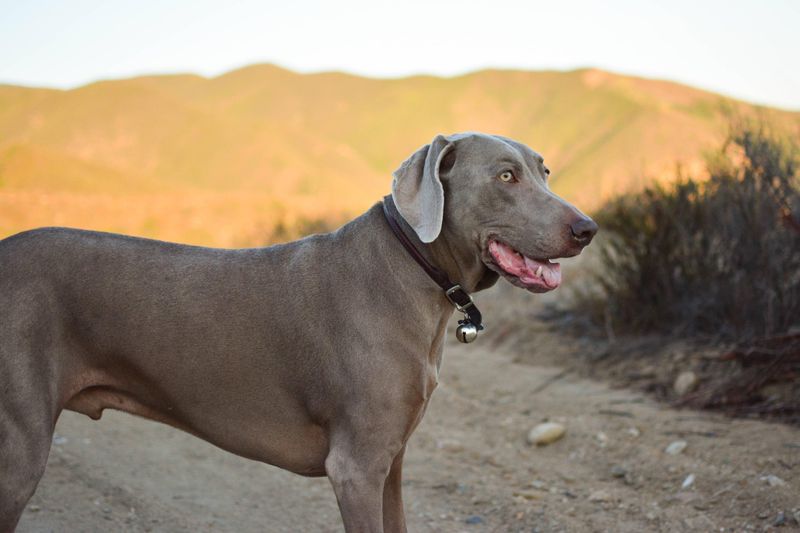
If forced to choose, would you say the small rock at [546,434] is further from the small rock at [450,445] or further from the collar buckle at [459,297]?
the collar buckle at [459,297]

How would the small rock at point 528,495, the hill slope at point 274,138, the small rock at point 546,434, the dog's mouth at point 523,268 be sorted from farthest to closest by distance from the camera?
the hill slope at point 274,138 → the small rock at point 546,434 → the small rock at point 528,495 → the dog's mouth at point 523,268

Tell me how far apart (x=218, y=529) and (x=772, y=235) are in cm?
483

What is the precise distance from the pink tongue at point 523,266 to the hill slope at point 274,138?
16992mm

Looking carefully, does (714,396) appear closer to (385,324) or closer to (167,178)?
(385,324)

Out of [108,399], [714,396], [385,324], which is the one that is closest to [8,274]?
[108,399]

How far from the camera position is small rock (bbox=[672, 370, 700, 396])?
6.68 m

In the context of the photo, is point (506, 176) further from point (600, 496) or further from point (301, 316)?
point (600, 496)

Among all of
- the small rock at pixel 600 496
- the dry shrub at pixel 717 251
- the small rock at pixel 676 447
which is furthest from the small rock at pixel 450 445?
the dry shrub at pixel 717 251

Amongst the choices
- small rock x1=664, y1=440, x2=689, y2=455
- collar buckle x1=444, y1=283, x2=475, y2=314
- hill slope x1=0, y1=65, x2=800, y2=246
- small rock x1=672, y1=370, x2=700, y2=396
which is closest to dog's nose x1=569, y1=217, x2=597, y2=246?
collar buckle x1=444, y1=283, x2=475, y2=314

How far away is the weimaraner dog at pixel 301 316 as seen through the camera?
3.36 meters

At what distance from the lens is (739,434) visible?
224 inches

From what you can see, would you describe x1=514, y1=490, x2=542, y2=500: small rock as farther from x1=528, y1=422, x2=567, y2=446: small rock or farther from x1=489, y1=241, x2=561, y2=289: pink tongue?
x1=489, y1=241, x2=561, y2=289: pink tongue

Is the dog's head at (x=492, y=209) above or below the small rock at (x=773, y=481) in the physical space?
above

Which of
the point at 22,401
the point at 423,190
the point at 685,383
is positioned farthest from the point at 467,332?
the point at 685,383
